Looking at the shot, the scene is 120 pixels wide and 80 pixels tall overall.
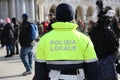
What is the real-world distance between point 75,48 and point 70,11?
0.40m

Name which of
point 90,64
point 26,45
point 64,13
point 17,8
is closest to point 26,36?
point 26,45

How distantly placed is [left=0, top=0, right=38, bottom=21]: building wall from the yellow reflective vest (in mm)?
41686

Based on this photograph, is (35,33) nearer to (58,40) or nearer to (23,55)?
(23,55)

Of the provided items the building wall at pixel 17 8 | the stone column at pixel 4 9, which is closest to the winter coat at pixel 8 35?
the building wall at pixel 17 8

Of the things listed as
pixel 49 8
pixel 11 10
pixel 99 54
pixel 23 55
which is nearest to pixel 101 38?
pixel 99 54

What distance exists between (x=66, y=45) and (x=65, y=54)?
93 mm

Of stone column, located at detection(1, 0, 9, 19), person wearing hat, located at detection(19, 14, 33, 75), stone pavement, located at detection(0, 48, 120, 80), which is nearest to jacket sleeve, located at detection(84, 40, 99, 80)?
stone pavement, located at detection(0, 48, 120, 80)

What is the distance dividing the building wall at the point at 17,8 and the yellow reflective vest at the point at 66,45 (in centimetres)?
4169

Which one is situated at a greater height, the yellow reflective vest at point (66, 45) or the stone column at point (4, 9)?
the yellow reflective vest at point (66, 45)

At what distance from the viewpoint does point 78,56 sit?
421 cm

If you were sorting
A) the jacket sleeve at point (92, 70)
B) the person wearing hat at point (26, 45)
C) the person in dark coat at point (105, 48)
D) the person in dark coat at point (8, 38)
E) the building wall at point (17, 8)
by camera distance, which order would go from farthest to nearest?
the building wall at point (17, 8) → the person in dark coat at point (8, 38) → the person wearing hat at point (26, 45) → the person in dark coat at point (105, 48) → the jacket sleeve at point (92, 70)

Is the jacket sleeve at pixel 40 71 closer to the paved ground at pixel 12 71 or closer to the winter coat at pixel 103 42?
the winter coat at pixel 103 42

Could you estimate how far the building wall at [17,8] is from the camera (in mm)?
46281

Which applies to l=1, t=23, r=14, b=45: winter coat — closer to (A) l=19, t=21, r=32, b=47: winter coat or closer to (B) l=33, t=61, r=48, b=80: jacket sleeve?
(A) l=19, t=21, r=32, b=47: winter coat
